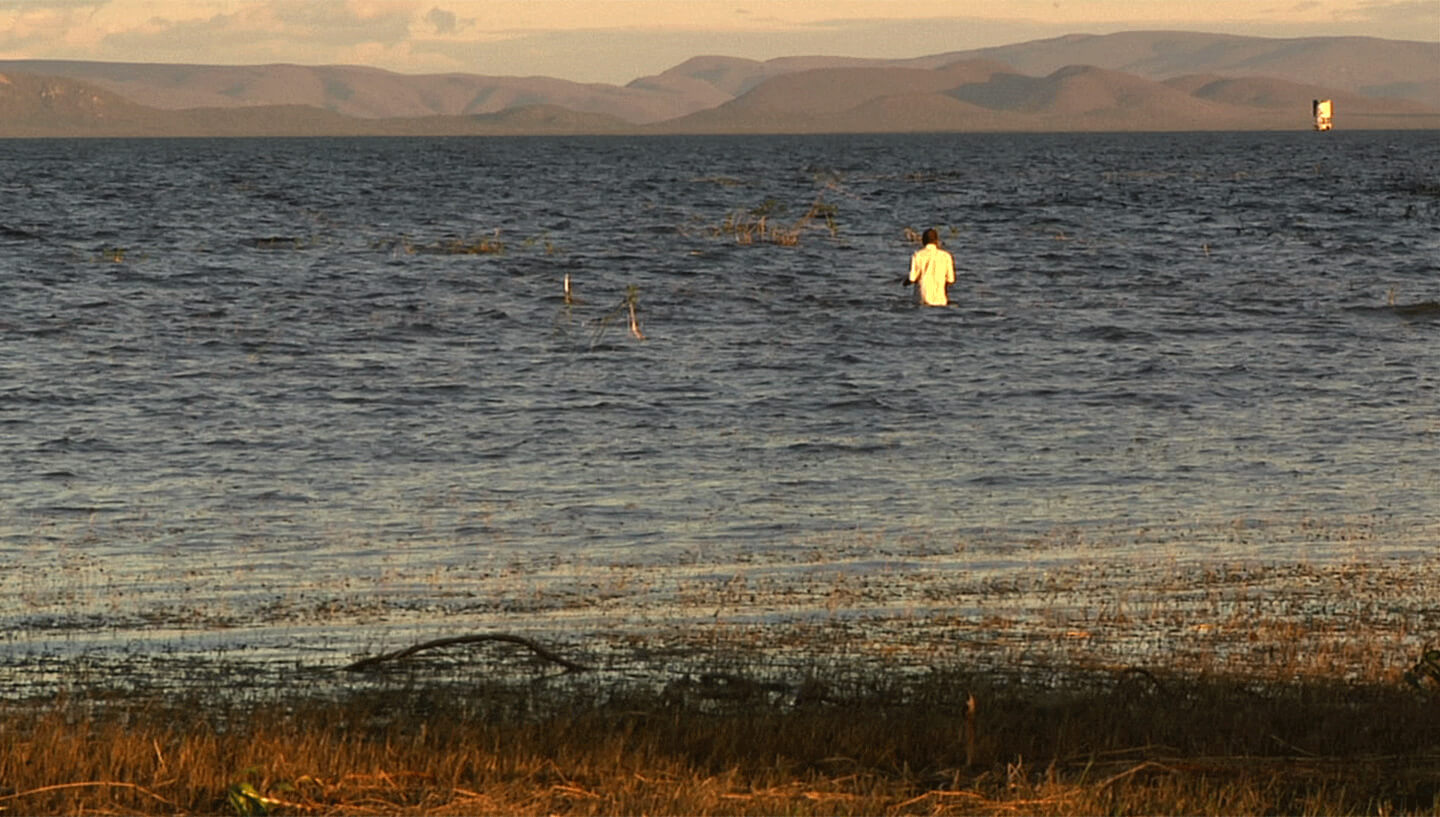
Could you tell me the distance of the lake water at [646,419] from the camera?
11.5m

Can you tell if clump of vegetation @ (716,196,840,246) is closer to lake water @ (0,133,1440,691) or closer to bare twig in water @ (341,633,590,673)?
lake water @ (0,133,1440,691)

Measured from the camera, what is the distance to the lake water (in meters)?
11.5

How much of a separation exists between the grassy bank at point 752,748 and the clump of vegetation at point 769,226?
29.8 metres

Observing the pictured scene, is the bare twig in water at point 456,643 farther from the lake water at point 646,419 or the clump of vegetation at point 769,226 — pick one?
the clump of vegetation at point 769,226

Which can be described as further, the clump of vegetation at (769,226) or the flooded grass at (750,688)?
the clump of vegetation at (769,226)

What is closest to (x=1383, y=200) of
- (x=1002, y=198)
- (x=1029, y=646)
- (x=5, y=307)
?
(x=1002, y=198)

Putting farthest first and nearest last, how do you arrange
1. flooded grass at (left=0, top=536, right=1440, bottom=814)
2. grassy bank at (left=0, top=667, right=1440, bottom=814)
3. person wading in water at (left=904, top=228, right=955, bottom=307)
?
1. person wading in water at (left=904, top=228, right=955, bottom=307)
2. flooded grass at (left=0, top=536, right=1440, bottom=814)
3. grassy bank at (left=0, top=667, right=1440, bottom=814)

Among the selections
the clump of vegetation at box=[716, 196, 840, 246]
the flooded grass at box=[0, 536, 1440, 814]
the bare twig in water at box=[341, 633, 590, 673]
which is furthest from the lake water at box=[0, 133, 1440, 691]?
the bare twig in water at box=[341, 633, 590, 673]

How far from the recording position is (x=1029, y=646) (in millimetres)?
9414

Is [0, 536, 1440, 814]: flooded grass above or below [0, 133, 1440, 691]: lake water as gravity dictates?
above

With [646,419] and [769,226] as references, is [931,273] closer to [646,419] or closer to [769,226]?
[646,419]

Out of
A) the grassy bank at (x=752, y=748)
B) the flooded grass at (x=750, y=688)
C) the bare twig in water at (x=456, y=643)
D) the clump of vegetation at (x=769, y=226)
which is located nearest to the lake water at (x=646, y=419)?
the flooded grass at (x=750, y=688)

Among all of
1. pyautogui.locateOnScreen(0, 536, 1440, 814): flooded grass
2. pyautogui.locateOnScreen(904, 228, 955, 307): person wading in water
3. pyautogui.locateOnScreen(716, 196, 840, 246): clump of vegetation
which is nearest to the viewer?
pyautogui.locateOnScreen(0, 536, 1440, 814): flooded grass

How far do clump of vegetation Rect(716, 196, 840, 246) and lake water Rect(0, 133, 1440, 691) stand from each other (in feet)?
1.22
